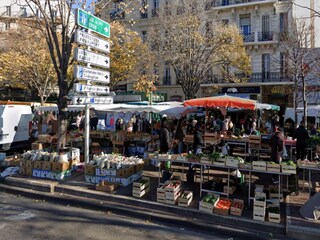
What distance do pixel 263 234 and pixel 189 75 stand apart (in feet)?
51.5

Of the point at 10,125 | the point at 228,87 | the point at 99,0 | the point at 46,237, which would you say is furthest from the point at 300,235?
the point at 228,87

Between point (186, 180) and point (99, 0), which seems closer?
point (186, 180)

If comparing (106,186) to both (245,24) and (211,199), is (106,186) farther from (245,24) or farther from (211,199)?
(245,24)

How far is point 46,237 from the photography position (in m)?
5.08

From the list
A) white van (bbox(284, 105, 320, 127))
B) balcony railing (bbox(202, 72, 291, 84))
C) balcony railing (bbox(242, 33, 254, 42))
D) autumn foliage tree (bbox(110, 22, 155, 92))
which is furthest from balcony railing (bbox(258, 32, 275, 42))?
autumn foliage tree (bbox(110, 22, 155, 92))

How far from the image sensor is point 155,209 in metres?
6.43

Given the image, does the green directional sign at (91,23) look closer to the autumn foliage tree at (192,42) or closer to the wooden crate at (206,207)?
the wooden crate at (206,207)

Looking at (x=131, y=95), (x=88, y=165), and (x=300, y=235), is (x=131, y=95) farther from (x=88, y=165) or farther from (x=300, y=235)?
(x=300, y=235)

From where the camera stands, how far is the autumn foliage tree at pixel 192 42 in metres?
19.7

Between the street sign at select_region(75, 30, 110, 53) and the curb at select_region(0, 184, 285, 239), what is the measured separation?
4.04 metres

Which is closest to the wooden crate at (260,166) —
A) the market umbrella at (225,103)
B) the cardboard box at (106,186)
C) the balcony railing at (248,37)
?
the market umbrella at (225,103)

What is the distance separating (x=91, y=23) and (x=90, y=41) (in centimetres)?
49

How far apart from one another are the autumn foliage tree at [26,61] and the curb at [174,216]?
1672cm

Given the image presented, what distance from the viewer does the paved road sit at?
5.19 meters
